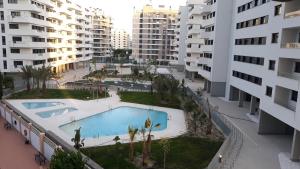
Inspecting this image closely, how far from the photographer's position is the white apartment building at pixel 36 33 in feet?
175

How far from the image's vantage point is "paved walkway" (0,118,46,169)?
20.5 meters

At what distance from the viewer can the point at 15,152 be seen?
74.8 ft

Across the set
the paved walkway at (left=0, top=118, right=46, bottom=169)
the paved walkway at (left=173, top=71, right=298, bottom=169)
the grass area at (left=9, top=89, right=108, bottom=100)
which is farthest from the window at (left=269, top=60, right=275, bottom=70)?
the grass area at (left=9, top=89, right=108, bottom=100)

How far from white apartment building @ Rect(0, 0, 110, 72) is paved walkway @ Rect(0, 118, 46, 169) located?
31018 mm

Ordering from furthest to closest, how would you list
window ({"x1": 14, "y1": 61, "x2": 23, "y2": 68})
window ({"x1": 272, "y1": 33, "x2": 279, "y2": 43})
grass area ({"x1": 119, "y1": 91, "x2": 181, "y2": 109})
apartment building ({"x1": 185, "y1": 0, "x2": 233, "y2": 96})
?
window ({"x1": 14, "y1": 61, "x2": 23, "y2": 68}), apartment building ({"x1": 185, "y1": 0, "x2": 233, "y2": 96}), grass area ({"x1": 119, "y1": 91, "x2": 181, "y2": 109}), window ({"x1": 272, "y1": 33, "x2": 279, "y2": 43})

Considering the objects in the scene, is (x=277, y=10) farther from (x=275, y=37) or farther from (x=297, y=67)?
(x=297, y=67)

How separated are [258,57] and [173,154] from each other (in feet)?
54.9

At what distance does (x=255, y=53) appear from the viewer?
108 feet

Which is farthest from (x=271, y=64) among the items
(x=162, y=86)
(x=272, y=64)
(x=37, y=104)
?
(x=37, y=104)

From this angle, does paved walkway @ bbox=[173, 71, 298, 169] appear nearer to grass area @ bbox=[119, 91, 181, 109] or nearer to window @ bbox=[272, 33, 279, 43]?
window @ bbox=[272, 33, 279, 43]

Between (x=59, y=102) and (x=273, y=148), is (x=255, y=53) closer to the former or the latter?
(x=273, y=148)

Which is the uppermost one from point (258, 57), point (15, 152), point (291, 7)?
point (291, 7)

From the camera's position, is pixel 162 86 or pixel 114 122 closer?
pixel 114 122

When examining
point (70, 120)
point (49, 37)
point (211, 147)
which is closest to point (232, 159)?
point (211, 147)
